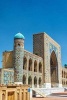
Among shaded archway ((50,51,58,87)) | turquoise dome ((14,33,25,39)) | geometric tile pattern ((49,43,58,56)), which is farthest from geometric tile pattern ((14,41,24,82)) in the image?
shaded archway ((50,51,58,87))

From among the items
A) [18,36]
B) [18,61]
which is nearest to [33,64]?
[18,61]

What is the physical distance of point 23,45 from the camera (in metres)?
25.6

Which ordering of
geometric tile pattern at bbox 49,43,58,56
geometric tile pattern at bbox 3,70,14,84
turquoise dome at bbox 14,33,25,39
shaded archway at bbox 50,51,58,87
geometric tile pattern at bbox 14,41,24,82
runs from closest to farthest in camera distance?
geometric tile pattern at bbox 3,70,14,84, geometric tile pattern at bbox 14,41,24,82, turquoise dome at bbox 14,33,25,39, geometric tile pattern at bbox 49,43,58,56, shaded archway at bbox 50,51,58,87

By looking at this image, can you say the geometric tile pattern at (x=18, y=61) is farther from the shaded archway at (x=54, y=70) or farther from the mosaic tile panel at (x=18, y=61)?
the shaded archway at (x=54, y=70)

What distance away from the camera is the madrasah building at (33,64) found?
2454 centimetres

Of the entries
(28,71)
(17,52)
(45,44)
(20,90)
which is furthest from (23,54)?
(20,90)

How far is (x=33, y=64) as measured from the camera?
29.7m

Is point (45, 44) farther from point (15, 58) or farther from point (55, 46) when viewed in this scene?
point (15, 58)

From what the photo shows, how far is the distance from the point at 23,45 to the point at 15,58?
2.06m

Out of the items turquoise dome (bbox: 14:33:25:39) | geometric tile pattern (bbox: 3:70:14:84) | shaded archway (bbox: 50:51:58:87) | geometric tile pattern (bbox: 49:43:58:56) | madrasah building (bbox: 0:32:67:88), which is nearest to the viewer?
geometric tile pattern (bbox: 3:70:14:84)

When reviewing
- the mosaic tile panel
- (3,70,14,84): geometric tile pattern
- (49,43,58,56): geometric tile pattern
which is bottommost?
(3,70,14,84): geometric tile pattern

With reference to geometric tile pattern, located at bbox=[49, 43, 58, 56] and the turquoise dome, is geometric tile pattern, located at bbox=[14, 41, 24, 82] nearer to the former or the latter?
the turquoise dome

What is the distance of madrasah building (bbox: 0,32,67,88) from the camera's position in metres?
24.5

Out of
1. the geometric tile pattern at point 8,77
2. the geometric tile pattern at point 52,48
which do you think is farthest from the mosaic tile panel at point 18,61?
the geometric tile pattern at point 52,48
